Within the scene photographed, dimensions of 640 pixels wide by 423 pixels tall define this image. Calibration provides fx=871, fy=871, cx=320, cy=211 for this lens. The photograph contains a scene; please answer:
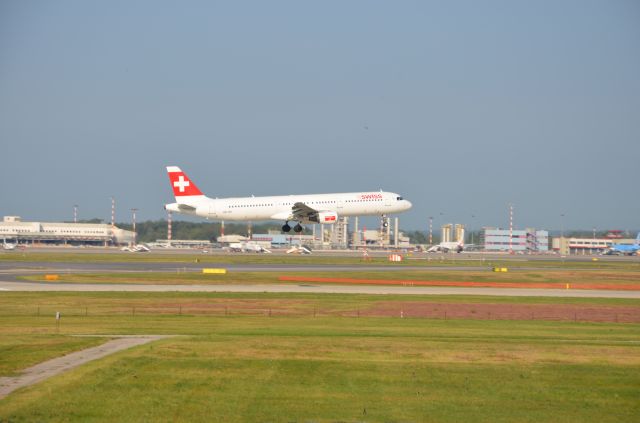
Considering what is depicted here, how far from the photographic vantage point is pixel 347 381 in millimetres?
25375

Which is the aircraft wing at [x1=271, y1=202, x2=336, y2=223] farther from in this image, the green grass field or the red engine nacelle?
the green grass field

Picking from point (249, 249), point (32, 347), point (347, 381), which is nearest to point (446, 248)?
point (249, 249)

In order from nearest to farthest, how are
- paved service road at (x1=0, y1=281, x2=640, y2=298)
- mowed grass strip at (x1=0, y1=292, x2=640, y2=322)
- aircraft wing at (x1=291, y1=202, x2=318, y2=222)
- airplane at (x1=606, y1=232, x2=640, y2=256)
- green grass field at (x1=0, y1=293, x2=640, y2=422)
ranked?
green grass field at (x1=0, y1=293, x2=640, y2=422)
mowed grass strip at (x1=0, y1=292, x2=640, y2=322)
paved service road at (x1=0, y1=281, x2=640, y2=298)
aircraft wing at (x1=291, y1=202, x2=318, y2=222)
airplane at (x1=606, y1=232, x2=640, y2=256)

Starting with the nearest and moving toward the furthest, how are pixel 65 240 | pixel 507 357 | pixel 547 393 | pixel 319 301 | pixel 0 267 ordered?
pixel 547 393, pixel 507 357, pixel 319 301, pixel 0 267, pixel 65 240

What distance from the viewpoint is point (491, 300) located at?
181 feet

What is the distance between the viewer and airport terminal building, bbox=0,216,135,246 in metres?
186

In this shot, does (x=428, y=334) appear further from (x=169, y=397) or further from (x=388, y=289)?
(x=388, y=289)

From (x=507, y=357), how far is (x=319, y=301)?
77.2 ft

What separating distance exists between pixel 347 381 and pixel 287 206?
68605 millimetres

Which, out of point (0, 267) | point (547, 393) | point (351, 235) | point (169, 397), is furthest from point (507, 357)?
point (351, 235)

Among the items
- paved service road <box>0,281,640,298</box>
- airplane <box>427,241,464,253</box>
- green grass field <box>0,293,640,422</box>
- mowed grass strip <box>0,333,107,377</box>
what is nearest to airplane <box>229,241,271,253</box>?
airplane <box>427,241,464,253</box>

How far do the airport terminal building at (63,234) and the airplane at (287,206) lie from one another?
90.9 metres

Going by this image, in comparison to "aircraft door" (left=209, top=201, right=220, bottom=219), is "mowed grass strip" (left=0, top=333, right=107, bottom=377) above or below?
below

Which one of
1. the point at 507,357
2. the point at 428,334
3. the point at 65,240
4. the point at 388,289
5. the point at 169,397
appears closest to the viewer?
the point at 169,397
